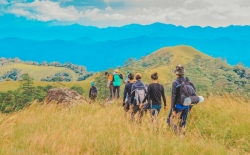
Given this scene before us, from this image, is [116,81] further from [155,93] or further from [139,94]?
[155,93]

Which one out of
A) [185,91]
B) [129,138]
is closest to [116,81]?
[185,91]

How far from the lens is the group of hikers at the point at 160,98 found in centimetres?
728

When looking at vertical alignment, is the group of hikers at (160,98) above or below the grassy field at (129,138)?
above

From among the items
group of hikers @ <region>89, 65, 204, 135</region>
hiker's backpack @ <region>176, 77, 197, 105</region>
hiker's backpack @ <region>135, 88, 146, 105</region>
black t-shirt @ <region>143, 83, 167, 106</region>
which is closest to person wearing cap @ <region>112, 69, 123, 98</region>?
group of hikers @ <region>89, 65, 204, 135</region>

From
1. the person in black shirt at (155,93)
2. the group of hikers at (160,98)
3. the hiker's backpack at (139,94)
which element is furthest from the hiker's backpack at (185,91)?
the hiker's backpack at (139,94)

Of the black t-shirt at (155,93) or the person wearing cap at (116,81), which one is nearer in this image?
the black t-shirt at (155,93)

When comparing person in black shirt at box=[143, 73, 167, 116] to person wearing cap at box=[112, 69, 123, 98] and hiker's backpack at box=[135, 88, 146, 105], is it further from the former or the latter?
Answer: person wearing cap at box=[112, 69, 123, 98]

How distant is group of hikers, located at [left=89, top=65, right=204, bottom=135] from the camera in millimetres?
7280

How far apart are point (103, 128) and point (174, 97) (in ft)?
6.66

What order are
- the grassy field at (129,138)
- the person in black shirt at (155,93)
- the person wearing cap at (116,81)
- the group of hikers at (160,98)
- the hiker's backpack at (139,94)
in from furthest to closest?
the person wearing cap at (116,81)
the hiker's backpack at (139,94)
the person in black shirt at (155,93)
the group of hikers at (160,98)
the grassy field at (129,138)

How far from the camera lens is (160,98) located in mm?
9023

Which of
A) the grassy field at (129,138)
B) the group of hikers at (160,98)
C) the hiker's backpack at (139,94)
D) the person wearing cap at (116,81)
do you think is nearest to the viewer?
the grassy field at (129,138)

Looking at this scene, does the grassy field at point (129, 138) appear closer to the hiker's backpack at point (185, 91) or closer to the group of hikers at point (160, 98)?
the group of hikers at point (160, 98)

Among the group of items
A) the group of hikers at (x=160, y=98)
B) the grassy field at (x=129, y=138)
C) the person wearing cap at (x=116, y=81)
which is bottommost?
the grassy field at (x=129, y=138)
